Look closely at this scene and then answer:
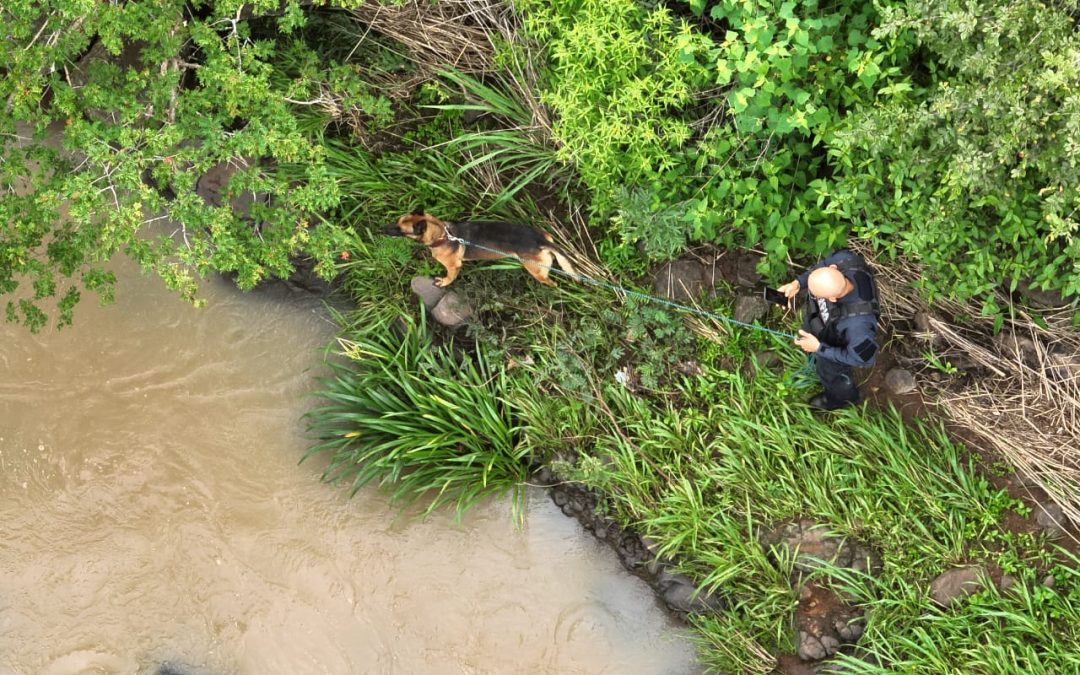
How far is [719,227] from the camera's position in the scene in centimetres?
429

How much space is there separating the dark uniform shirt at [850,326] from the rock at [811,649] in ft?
5.33

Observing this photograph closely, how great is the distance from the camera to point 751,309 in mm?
4395

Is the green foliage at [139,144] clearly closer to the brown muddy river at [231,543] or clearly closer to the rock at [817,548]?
the brown muddy river at [231,543]

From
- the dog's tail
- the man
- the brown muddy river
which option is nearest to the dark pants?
the man

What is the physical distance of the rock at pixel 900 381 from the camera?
163 inches

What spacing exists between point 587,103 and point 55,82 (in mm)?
2523

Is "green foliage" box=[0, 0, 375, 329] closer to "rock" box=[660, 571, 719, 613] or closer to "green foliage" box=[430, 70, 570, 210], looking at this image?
"green foliage" box=[430, 70, 570, 210]

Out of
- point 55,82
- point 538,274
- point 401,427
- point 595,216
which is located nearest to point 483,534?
point 401,427

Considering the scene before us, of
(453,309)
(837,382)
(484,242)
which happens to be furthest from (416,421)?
(837,382)

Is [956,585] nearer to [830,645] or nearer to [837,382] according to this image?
[830,645]

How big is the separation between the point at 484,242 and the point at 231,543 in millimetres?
2567

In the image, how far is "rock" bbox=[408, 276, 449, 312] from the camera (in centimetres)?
470

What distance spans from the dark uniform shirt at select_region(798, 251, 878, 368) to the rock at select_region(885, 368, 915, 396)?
0.66 meters

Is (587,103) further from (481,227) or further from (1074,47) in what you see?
(1074,47)
